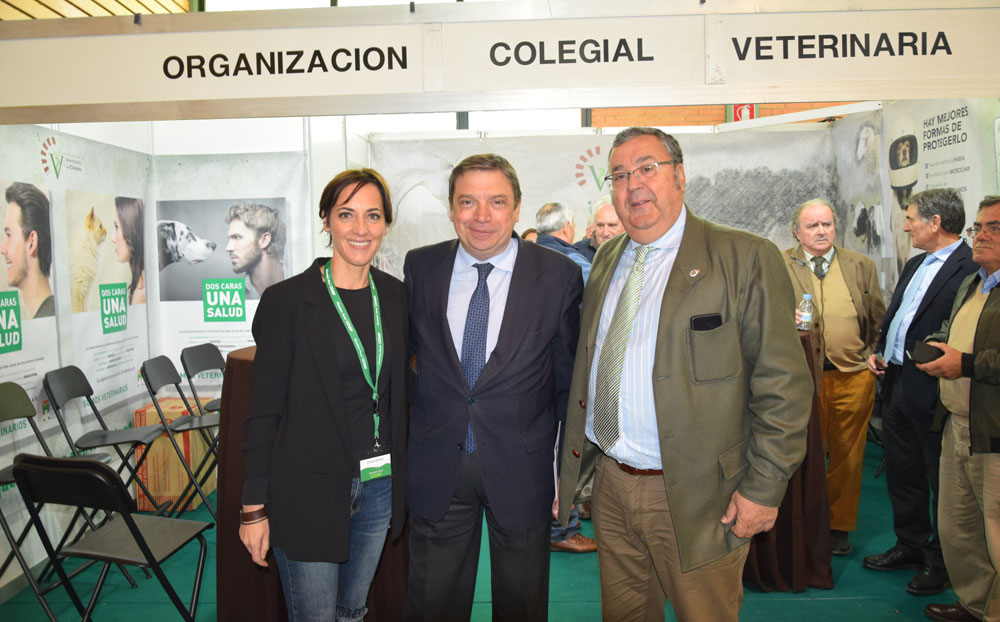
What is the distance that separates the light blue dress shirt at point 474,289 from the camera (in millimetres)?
2094

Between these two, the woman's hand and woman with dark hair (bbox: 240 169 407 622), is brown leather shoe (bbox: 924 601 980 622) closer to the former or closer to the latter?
woman with dark hair (bbox: 240 169 407 622)

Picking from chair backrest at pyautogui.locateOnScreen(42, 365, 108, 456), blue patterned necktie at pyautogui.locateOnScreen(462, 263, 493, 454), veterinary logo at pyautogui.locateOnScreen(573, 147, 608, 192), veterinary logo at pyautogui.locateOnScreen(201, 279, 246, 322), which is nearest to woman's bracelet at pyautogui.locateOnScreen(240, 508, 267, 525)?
blue patterned necktie at pyautogui.locateOnScreen(462, 263, 493, 454)

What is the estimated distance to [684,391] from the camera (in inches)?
72.8

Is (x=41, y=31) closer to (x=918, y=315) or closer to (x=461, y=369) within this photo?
(x=461, y=369)

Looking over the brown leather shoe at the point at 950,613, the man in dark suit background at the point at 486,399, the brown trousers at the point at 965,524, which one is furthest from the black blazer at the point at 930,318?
the man in dark suit background at the point at 486,399

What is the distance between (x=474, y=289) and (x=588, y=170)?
5.06m

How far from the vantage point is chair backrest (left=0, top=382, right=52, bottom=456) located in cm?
347

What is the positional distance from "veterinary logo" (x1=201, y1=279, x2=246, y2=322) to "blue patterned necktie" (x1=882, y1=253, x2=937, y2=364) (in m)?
4.60

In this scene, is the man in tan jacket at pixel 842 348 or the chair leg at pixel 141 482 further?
the chair leg at pixel 141 482

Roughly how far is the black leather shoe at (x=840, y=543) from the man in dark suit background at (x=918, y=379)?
0.15 m

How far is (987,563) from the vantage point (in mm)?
2988

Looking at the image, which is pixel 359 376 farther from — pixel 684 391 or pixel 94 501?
pixel 94 501

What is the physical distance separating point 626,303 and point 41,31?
7.10 ft

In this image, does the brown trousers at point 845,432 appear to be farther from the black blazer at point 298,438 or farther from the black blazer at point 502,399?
the black blazer at point 298,438
